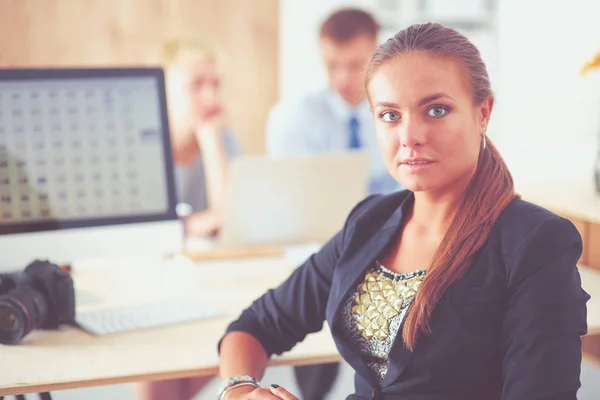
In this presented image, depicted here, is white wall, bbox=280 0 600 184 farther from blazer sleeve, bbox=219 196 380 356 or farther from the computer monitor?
blazer sleeve, bbox=219 196 380 356

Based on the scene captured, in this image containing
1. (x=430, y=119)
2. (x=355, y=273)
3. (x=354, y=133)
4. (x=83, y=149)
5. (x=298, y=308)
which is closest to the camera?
(x=430, y=119)

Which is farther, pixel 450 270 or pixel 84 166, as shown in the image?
pixel 84 166

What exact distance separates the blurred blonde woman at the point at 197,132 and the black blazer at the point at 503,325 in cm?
218

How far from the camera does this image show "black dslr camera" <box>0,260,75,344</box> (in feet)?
4.80

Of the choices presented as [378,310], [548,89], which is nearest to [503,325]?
[378,310]

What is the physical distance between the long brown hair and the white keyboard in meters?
0.59

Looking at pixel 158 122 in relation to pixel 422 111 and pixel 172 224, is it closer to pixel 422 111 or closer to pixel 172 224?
pixel 172 224

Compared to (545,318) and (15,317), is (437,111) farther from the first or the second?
(15,317)

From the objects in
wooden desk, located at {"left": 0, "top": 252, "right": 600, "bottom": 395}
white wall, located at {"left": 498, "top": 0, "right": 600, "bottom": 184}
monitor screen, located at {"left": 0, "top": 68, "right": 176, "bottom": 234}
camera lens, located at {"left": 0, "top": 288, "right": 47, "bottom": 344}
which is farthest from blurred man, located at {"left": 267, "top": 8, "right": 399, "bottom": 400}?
camera lens, located at {"left": 0, "top": 288, "right": 47, "bottom": 344}

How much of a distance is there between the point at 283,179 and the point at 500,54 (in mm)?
2990

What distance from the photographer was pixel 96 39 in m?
4.06

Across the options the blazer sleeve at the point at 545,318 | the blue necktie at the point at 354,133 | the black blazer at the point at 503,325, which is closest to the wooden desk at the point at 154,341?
the black blazer at the point at 503,325

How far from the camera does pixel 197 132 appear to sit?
3.60 m

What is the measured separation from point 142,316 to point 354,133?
5.93 ft
